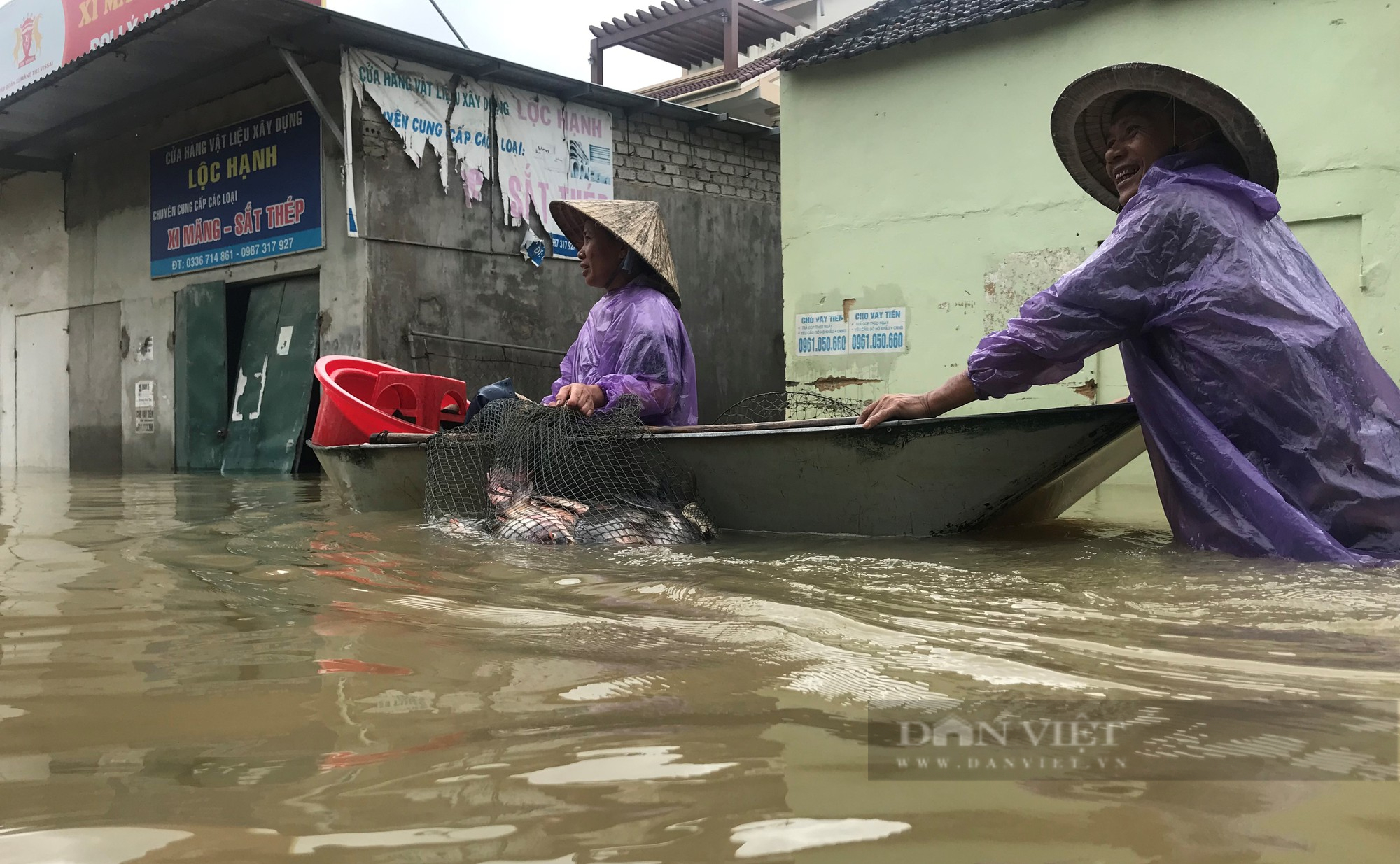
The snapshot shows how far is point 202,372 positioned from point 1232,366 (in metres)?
10.4

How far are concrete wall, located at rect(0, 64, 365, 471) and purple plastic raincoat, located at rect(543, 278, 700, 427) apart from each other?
4868 millimetres

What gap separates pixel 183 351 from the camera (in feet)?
35.2

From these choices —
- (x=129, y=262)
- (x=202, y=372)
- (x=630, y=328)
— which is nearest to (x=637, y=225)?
(x=630, y=328)

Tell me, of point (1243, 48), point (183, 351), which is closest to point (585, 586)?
point (1243, 48)

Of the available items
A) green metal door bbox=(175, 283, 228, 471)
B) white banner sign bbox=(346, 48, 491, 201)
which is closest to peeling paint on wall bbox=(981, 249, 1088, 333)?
white banner sign bbox=(346, 48, 491, 201)

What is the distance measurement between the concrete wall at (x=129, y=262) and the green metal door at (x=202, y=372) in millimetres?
228

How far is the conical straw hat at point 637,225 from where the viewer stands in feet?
14.8

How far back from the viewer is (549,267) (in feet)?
33.2

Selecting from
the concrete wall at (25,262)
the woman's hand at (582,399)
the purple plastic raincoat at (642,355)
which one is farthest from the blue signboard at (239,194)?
the woman's hand at (582,399)

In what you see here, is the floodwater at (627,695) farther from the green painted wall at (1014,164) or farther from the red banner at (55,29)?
the red banner at (55,29)

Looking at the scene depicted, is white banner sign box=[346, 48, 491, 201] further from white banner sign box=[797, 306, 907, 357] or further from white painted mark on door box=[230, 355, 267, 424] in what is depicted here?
white banner sign box=[797, 306, 907, 357]

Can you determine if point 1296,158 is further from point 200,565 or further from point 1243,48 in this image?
point 200,565

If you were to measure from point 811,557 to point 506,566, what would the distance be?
991mm

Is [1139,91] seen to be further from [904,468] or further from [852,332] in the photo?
[852,332]
